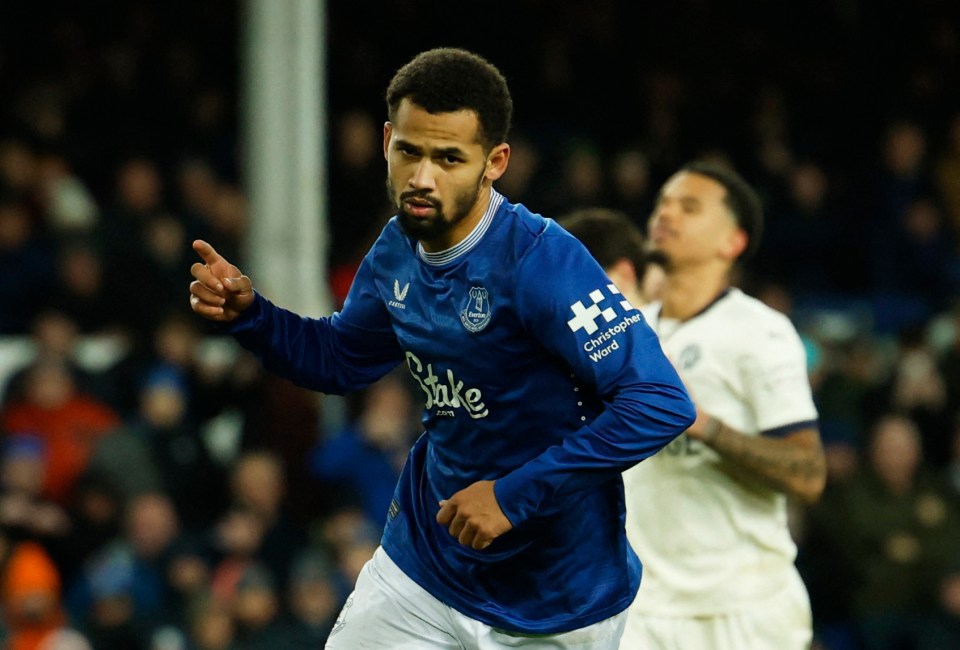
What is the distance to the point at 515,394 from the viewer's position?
356 cm

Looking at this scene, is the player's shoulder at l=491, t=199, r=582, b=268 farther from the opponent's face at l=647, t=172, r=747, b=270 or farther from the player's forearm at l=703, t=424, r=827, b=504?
the opponent's face at l=647, t=172, r=747, b=270

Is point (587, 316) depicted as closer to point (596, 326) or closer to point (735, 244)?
point (596, 326)

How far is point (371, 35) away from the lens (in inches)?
460

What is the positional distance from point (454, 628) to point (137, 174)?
5866 millimetres

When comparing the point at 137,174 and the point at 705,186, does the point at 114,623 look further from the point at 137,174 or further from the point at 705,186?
the point at 705,186

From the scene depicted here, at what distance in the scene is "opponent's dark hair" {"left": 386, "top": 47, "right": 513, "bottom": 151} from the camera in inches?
135

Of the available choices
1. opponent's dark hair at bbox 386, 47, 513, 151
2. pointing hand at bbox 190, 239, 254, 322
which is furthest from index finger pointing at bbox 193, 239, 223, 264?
opponent's dark hair at bbox 386, 47, 513, 151

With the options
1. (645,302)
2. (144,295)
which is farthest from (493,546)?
(144,295)

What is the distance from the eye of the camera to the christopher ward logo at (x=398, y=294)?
3.71 m

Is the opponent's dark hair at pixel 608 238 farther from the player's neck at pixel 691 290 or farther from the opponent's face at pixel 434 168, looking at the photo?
the opponent's face at pixel 434 168

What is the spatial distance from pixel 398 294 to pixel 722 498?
4.27ft

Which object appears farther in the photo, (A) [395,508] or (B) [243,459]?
(B) [243,459]

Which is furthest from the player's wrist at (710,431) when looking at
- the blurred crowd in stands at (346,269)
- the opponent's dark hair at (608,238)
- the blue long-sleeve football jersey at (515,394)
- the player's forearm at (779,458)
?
the blurred crowd in stands at (346,269)

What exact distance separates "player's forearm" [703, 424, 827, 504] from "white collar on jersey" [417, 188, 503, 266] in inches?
40.9
